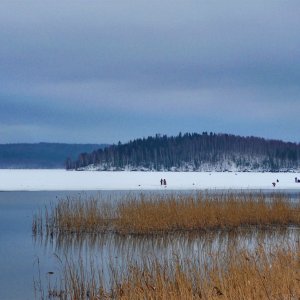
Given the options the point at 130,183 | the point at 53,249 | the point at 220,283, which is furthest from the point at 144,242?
the point at 130,183

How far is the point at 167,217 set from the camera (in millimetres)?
16281

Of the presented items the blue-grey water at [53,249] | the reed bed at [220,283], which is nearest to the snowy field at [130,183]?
the blue-grey water at [53,249]

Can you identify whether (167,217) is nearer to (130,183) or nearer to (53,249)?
(53,249)

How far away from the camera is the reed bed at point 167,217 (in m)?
16.1

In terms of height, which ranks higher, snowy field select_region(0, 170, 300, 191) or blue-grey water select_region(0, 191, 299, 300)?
snowy field select_region(0, 170, 300, 191)

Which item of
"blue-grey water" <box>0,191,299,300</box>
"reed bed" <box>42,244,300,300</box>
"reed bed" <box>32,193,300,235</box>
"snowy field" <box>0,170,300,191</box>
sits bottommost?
"blue-grey water" <box>0,191,299,300</box>

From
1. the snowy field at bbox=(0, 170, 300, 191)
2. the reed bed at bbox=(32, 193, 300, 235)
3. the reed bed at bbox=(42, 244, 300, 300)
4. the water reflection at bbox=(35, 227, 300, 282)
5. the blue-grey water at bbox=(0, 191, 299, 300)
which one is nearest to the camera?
the reed bed at bbox=(42, 244, 300, 300)

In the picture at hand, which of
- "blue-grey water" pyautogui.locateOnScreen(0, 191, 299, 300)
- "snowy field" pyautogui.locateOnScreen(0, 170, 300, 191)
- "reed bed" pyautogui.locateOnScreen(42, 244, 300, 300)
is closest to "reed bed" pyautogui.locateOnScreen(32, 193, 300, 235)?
"blue-grey water" pyautogui.locateOnScreen(0, 191, 299, 300)

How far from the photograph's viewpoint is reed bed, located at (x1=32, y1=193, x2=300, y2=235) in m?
16.1

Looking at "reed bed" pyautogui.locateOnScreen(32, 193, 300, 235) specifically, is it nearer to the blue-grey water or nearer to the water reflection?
the water reflection

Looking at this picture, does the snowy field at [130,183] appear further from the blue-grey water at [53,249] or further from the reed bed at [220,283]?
the reed bed at [220,283]

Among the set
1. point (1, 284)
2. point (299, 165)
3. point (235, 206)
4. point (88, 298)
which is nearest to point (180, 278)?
point (88, 298)

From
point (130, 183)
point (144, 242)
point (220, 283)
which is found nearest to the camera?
point (220, 283)

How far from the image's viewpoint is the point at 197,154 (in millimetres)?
119062
